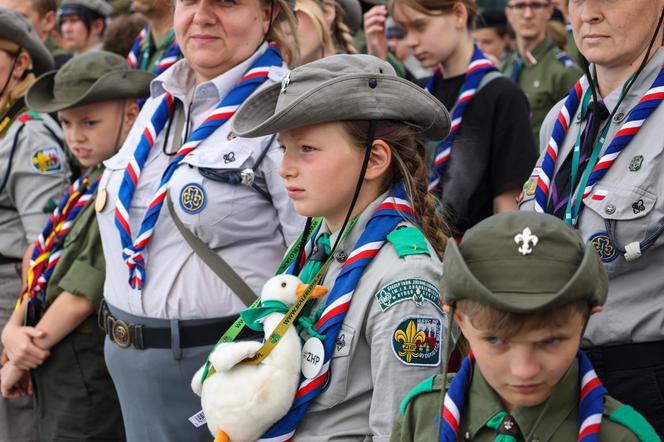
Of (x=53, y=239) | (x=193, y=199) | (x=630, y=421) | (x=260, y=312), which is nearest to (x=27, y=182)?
(x=53, y=239)

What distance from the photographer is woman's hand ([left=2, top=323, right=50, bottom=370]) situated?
4680 mm

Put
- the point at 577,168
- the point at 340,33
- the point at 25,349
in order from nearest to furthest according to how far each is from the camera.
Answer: the point at 577,168
the point at 25,349
the point at 340,33

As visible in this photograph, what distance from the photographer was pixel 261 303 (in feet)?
10.3

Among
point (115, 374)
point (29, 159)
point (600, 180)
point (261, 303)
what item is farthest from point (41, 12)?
point (600, 180)

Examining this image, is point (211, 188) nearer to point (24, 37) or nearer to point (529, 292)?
point (529, 292)

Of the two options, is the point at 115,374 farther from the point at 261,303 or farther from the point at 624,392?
the point at 624,392

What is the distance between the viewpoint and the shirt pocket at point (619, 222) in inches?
115

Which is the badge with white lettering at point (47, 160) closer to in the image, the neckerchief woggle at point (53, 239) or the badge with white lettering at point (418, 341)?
the neckerchief woggle at point (53, 239)

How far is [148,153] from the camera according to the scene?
4059mm

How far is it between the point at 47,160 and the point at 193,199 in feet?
6.04

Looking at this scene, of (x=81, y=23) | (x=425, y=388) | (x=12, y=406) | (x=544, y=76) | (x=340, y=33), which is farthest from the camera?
(x=81, y=23)

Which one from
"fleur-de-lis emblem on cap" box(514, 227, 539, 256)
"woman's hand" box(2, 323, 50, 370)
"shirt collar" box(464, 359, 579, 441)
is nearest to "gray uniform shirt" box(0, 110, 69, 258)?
"woman's hand" box(2, 323, 50, 370)

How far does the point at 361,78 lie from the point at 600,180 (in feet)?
2.59

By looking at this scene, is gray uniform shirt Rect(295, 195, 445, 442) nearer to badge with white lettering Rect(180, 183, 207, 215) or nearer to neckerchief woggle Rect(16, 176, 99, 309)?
badge with white lettering Rect(180, 183, 207, 215)
